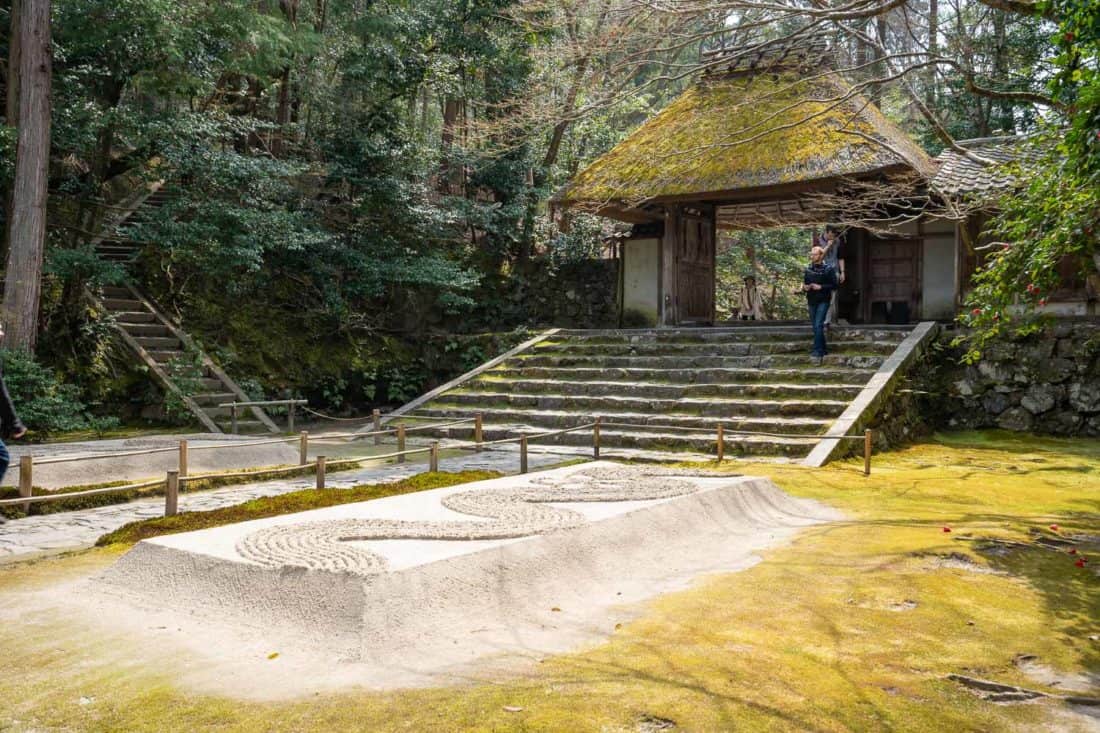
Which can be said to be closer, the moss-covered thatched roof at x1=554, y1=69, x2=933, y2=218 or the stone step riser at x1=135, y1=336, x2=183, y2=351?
the moss-covered thatched roof at x1=554, y1=69, x2=933, y2=218

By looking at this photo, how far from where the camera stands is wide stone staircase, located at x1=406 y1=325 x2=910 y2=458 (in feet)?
29.3

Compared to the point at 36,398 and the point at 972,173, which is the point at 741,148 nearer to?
the point at 972,173

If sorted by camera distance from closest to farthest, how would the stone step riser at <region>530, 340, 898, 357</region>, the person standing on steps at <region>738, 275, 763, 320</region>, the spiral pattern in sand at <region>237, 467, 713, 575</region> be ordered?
the spiral pattern in sand at <region>237, 467, 713, 575</region> → the stone step riser at <region>530, 340, 898, 357</region> → the person standing on steps at <region>738, 275, 763, 320</region>

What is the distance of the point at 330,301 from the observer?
13531mm

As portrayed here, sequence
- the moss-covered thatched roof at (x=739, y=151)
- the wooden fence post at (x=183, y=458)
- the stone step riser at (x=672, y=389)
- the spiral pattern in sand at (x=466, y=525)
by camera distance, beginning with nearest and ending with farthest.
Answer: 1. the spiral pattern in sand at (x=466, y=525)
2. the wooden fence post at (x=183, y=458)
3. the stone step riser at (x=672, y=389)
4. the moss-covered thatched roof at (x=739, y=151)

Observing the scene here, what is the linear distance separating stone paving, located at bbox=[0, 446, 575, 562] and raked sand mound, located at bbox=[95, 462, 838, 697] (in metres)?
1.26

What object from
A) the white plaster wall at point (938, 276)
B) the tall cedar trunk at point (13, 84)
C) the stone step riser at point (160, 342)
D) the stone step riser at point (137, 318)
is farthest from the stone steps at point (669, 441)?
the tall cedar trunk at point (13, 84)

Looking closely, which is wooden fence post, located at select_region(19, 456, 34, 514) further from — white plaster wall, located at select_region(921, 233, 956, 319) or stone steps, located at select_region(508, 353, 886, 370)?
white plaster wall, located at select_region(921, 233, 956, 319)

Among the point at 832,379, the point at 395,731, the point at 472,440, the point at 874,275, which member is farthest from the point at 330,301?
the point at 395,731

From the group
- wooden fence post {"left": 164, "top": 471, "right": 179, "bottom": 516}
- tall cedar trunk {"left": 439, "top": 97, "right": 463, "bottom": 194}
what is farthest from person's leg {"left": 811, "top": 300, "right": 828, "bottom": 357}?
tall cedar trunk {"left": 439, "top": 97, "right": 463, "bottom": 194}

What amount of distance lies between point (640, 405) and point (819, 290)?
8.69 feet

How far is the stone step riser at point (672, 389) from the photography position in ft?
30.7

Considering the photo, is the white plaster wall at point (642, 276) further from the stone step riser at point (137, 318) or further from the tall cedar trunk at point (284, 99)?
the stone step riser at point (137, 318)

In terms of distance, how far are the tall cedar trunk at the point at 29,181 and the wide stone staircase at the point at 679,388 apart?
4.90 m
